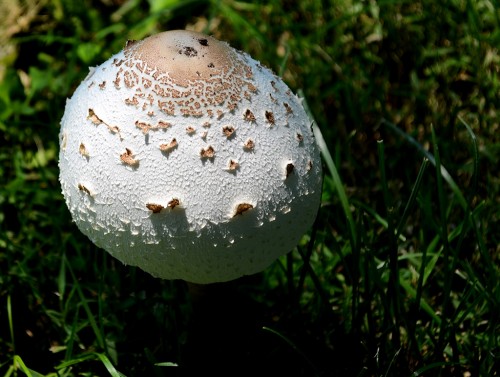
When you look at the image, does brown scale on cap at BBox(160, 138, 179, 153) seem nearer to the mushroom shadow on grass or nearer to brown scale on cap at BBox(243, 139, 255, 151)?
the mushroom shadow on grass

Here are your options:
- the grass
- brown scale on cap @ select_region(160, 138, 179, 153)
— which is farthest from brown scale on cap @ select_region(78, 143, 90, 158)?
the grass

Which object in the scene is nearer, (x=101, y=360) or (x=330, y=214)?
(x=101, y=360)

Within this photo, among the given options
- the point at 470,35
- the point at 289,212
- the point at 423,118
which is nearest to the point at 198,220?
the point at 289,212

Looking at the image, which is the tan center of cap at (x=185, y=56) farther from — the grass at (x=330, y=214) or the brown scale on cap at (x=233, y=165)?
the grass at (x=330, y=214)

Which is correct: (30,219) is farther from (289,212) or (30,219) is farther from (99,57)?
(289,212)

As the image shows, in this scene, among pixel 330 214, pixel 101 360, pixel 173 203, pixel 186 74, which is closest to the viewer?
pixel 173 203

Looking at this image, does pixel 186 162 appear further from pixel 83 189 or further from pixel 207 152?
pixel 83 189

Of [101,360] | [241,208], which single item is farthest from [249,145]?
[101,360]
